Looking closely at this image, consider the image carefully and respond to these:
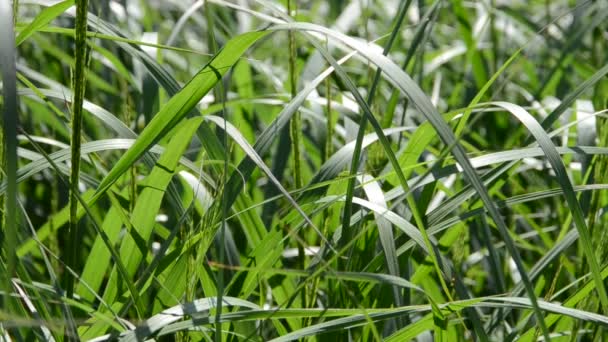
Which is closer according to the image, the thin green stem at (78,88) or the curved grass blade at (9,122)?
the curved grass blade at (9,122)

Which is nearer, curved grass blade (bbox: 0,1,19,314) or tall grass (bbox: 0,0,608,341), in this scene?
curved grass blade (bbox: 0,1,19,314)

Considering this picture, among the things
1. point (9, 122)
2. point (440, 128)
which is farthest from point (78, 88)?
point (440, 128)

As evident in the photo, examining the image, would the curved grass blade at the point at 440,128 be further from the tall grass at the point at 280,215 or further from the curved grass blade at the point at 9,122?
the curved grass blade at the point at 9,122

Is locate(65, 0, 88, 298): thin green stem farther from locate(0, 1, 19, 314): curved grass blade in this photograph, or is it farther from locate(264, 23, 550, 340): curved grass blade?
locate(264, 23, 550, 340): curved grass blade

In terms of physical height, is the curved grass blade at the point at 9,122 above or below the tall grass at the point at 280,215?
above

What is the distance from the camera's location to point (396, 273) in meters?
0.92

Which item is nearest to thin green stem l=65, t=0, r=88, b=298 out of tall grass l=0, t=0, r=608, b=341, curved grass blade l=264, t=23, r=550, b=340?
tall grass l=0, t=0, r=608, b=341

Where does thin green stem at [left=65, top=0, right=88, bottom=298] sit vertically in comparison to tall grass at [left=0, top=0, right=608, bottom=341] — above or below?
above

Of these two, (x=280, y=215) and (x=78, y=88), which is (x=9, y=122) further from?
(x=280, y=215)

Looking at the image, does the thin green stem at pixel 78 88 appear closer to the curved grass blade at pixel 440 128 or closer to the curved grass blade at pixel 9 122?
the curved grass blade at pixel 9 122

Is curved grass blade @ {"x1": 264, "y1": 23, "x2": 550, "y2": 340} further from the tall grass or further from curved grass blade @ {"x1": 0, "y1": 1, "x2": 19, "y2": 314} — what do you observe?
curved grass blade @ {"x1": 0, "y1": 1, "x2": 19, "y2": 314}

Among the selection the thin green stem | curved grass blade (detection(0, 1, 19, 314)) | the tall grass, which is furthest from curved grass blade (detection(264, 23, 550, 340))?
curved grass blade (detection(0, 1, 19, 314))

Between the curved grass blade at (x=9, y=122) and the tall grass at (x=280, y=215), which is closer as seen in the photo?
the curved grass blade at (x=9, y=122)

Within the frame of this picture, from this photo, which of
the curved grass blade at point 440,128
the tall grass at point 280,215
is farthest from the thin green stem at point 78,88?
the curved grass blade at point 440,128
